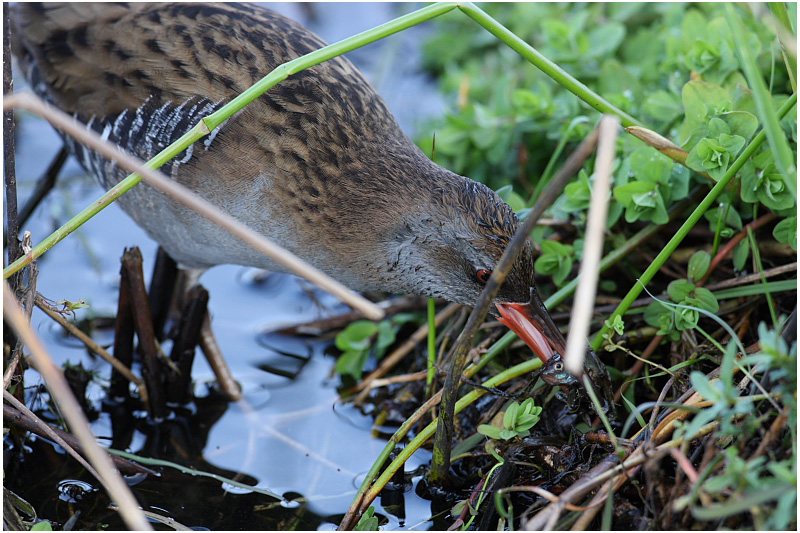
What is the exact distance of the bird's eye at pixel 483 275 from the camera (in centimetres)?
247

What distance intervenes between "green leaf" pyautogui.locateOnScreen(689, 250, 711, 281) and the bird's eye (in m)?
0.70

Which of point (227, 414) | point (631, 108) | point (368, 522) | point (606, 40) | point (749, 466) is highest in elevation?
point (606, 40)

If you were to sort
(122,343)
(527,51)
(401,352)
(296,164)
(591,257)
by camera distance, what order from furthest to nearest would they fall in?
(401,352) → (122,343) → (296,164) → (527,51) → (591,257)

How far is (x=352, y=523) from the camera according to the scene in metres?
2.33

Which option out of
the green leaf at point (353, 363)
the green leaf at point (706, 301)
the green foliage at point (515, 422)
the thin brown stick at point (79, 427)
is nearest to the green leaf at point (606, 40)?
the green leaf at point (706, 301)

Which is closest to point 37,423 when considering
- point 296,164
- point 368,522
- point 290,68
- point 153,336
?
point 153,336

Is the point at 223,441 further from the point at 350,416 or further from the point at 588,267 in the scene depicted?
the point at 588,267

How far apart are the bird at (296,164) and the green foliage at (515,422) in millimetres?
238

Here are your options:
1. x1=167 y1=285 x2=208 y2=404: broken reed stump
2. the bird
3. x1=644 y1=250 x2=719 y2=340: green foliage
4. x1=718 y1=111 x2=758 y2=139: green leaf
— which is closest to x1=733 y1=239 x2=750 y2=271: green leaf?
x1=644 y1=250 x2=719 y2=340: green foliage

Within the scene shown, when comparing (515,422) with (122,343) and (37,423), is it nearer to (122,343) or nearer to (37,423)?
(37,423)

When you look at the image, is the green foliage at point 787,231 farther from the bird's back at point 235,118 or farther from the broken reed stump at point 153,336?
the broken reed stump at point 153,336

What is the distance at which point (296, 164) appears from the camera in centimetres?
264

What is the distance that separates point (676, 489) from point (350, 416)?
5.17 feet

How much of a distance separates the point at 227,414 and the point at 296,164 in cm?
113
